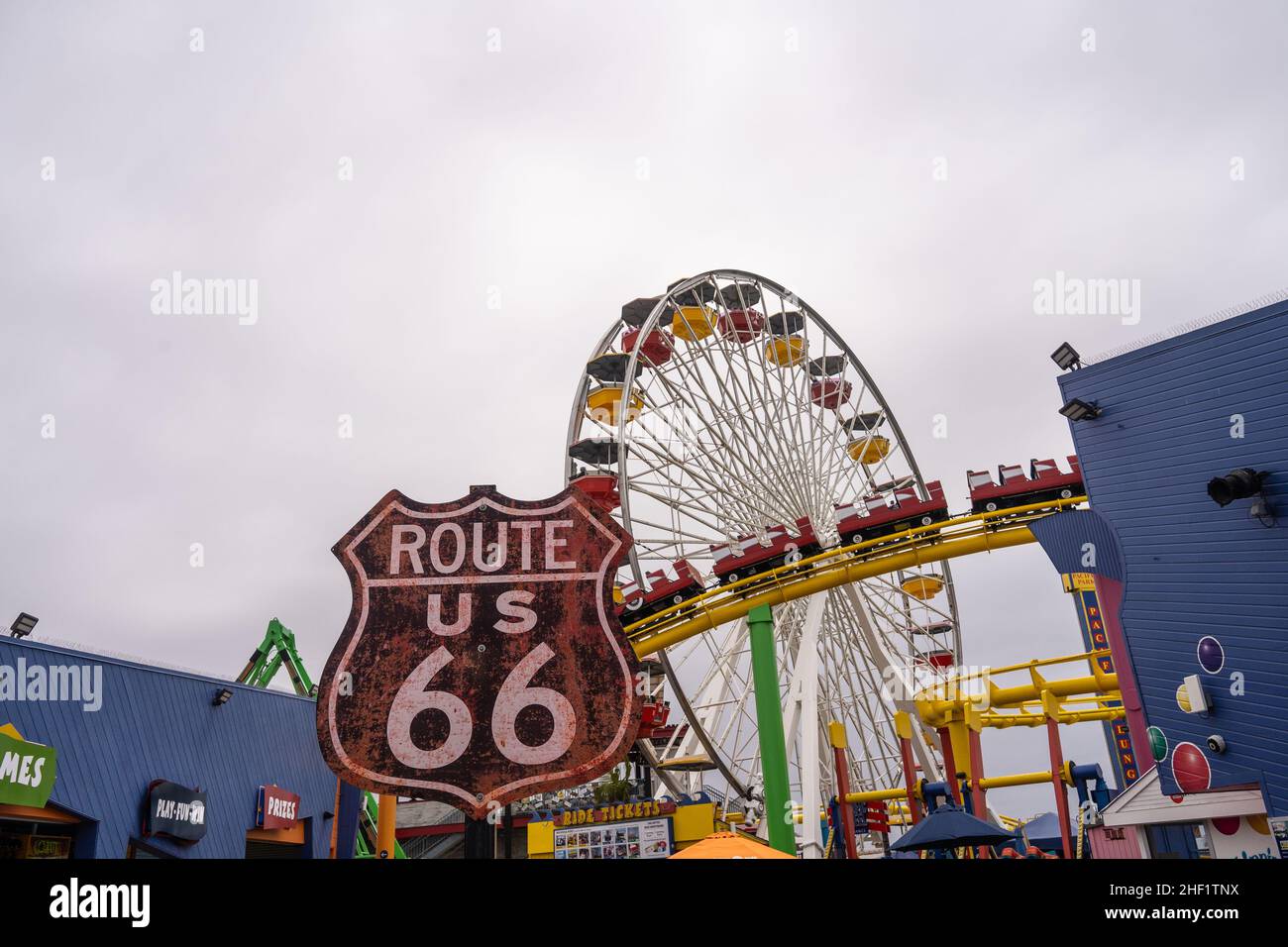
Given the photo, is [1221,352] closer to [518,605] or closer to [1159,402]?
[1159,402]

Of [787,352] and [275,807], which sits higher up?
[787,352]

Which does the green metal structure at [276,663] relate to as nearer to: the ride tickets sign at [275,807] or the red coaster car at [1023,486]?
the ride tickets sign at [275,807]

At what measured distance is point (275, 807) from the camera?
19781 millimetres

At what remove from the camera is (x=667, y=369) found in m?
26.6

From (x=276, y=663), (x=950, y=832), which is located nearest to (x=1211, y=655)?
(x=950, y=832)

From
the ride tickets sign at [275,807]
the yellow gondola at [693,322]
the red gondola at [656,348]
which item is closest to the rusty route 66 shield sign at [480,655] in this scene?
the ride tickets sign at [275,807]

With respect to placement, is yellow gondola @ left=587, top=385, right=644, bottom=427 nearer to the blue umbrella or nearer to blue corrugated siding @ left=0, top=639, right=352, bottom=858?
blue corrugated siding @ left=0, top=639, right=352, bottom=858

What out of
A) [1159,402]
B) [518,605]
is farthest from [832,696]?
[518,605]

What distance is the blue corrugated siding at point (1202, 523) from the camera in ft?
40.9

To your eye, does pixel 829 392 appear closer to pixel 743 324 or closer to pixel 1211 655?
pixel 743 324

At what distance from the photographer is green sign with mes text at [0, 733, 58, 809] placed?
40.3ft

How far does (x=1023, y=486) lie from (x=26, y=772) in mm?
18400

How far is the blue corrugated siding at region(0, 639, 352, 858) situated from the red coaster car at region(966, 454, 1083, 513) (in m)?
15.9
